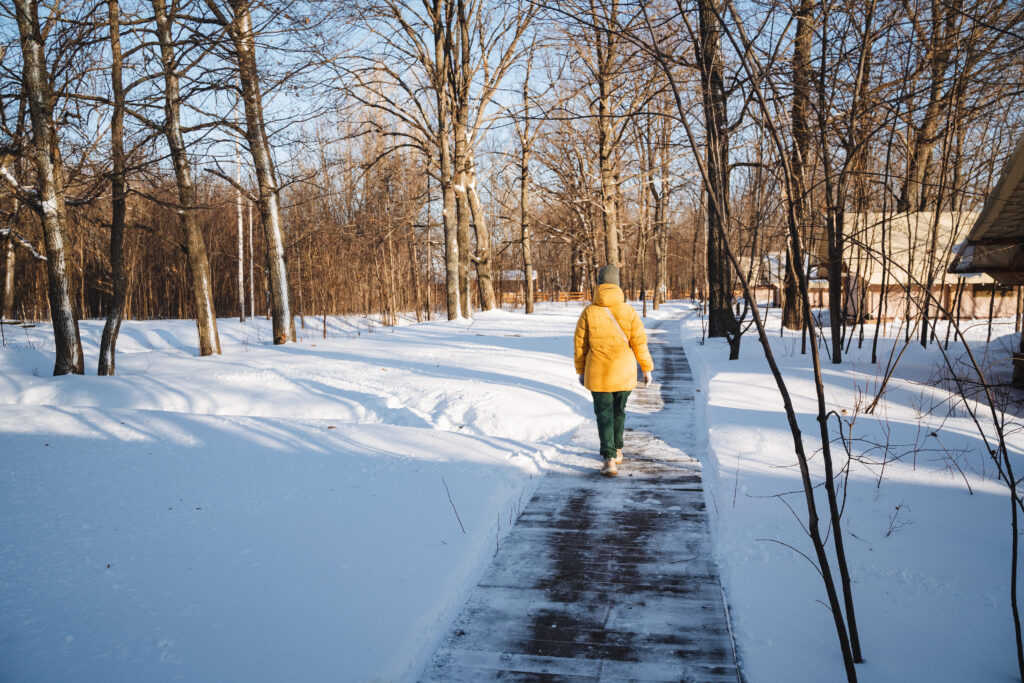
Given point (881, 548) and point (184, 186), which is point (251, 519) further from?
point (184, 186)

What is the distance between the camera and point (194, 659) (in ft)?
8.59

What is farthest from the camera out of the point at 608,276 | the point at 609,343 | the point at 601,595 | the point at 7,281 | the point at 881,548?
the point at 7,281

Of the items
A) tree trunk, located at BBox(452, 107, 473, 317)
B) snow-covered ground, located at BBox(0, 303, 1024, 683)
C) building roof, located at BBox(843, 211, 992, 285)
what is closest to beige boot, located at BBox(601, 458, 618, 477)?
snow-covered ground, located at BBox(0, 303, 1024, 683)

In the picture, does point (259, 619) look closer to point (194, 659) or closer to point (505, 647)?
point (194, 659)

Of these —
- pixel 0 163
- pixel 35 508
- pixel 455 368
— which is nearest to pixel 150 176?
pixel 0 163

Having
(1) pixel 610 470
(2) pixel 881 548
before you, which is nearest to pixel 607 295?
(1) pixel 610 470

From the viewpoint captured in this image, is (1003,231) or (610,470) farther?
(1003,231)

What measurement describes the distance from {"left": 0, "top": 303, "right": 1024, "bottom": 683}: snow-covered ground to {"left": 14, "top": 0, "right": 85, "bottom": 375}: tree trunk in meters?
2.11

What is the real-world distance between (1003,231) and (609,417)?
5.68m

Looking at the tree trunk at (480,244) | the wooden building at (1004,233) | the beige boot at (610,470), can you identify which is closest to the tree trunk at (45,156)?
the beige boot at (610,470)

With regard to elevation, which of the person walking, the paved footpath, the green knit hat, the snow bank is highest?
the green knit hat

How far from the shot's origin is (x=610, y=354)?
5566 millimetres

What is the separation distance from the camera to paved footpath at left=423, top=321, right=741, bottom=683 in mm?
2762

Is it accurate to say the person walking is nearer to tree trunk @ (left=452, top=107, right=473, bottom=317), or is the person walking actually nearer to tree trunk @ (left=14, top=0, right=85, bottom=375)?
tree trunk @ (left=14, top=0, right=85, bottom=375)
